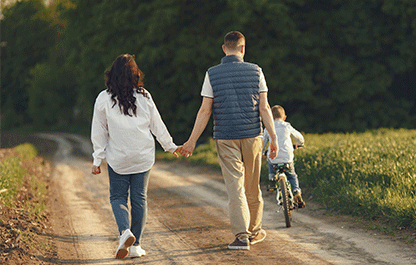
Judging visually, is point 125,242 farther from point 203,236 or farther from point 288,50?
point 288,50

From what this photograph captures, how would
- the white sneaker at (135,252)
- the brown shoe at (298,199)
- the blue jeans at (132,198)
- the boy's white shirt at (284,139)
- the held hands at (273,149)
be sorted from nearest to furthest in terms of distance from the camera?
the blue jeans at (132,198) < the white sneaker at (135,252) < the held hands at (273,149) < the boy's white shirt at (284,139) < the brown shoe at (298,199)

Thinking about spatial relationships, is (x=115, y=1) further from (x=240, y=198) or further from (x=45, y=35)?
(x=45, y=35)

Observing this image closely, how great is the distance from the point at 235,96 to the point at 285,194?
5.99 ft

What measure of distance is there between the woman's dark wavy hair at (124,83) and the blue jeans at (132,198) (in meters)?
0.68

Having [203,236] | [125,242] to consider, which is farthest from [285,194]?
[125,242]

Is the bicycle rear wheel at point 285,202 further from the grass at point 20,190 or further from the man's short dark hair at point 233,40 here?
the grass at point 20,190

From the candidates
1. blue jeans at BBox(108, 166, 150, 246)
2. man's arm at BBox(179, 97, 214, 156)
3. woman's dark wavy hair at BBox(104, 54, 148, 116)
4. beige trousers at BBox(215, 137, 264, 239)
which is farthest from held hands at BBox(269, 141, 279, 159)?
woman's dark wavy hair at BBox(104, 54, 148, 116)

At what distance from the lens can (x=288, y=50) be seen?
20.4 meters

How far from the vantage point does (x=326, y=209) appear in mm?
7543

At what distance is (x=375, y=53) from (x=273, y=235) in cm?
1757

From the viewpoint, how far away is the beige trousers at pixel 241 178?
5.28 m

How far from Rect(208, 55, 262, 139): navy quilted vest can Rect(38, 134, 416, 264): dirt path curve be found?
1.34m

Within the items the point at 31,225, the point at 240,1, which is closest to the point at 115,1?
the point at 240,1

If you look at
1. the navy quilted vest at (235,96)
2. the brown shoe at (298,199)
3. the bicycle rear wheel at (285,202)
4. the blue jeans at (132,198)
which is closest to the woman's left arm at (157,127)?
the blue jeans at (132,198)
